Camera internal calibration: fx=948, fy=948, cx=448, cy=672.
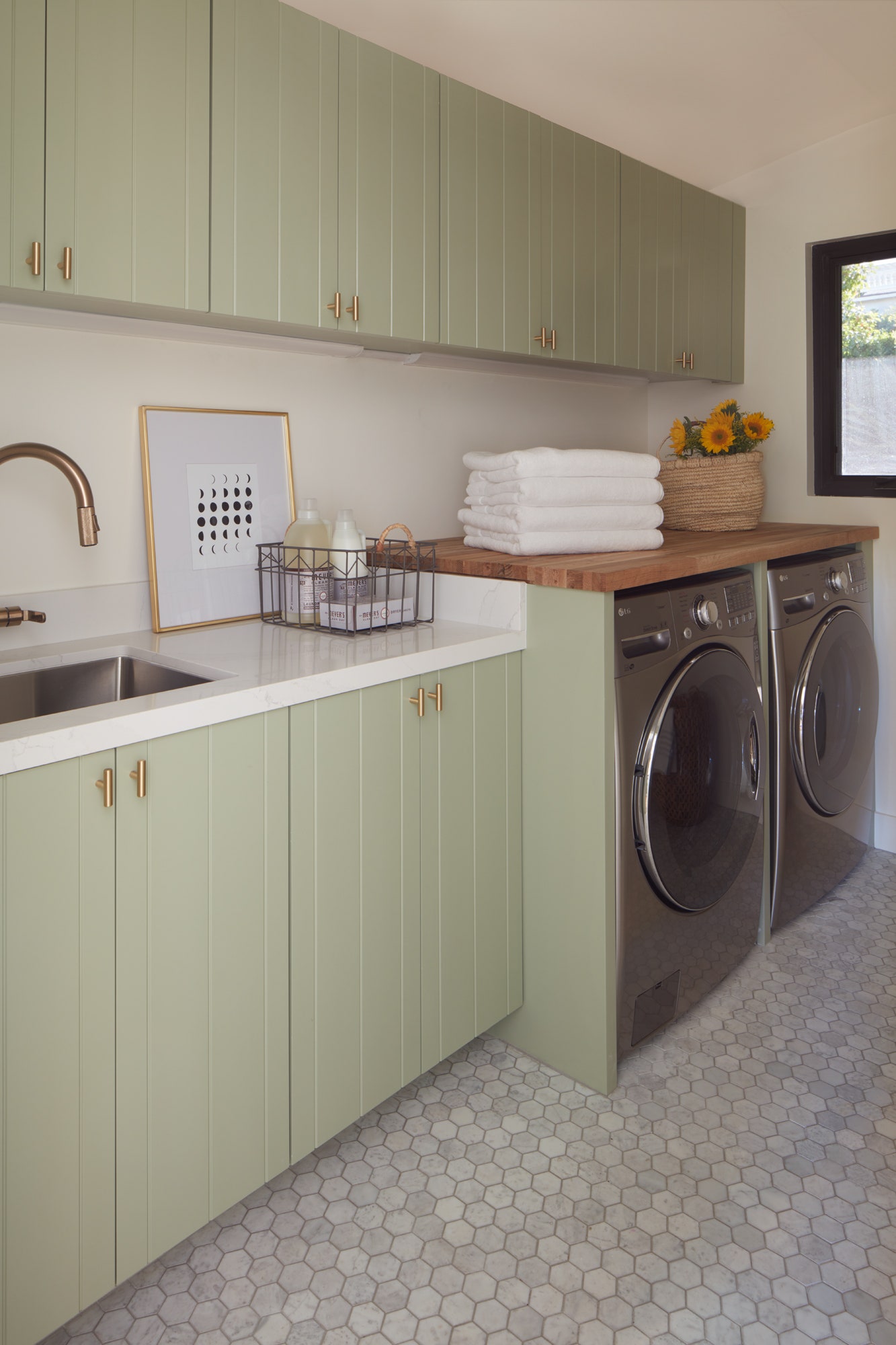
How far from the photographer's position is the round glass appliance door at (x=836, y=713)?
8.34 ft

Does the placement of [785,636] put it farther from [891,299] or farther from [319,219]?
[319,219]

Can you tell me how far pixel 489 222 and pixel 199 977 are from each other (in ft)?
5.56

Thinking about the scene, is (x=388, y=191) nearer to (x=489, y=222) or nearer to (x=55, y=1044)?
(x=489, y=222)

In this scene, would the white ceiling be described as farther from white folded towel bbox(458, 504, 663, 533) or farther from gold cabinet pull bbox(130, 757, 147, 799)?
gold cabinet pull bbox(130, 757, 147, 799)

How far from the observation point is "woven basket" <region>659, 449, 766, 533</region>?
286 cm

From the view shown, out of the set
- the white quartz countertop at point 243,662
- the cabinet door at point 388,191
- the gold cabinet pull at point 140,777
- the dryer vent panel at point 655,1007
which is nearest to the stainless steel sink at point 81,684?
the white quartz countertop at point 243,662

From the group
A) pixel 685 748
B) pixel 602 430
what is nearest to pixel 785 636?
pixel 685 748

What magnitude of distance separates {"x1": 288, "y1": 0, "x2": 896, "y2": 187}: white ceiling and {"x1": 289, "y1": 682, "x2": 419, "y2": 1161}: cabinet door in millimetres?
1562

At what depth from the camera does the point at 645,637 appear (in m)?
1.93

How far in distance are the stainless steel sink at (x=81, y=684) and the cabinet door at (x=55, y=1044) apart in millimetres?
425

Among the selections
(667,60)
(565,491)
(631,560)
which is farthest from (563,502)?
(667,60)

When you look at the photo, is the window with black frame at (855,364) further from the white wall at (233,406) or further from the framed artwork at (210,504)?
the framed artwork at (210,504)

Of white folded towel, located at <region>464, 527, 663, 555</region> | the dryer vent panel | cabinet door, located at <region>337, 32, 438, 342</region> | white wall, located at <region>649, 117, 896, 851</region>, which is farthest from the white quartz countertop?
white wall, located at <region>649, 117, 896, 851</region>

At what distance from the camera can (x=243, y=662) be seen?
5.39 ft
